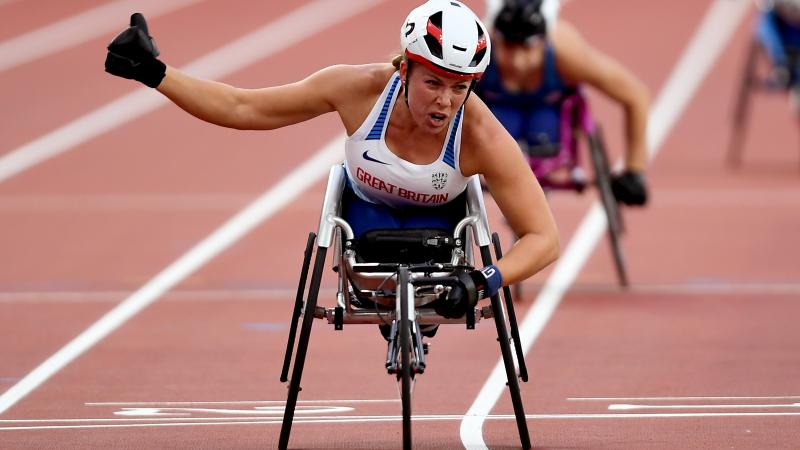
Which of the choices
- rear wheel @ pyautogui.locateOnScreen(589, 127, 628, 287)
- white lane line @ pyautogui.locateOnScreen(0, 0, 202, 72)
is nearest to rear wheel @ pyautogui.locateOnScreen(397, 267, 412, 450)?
rear wheel @ pyautogui.locateOnScreen(589, 127, 628, 287)

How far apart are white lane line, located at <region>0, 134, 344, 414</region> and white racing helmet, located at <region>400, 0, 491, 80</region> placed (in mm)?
2722

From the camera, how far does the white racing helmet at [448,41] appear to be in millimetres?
7156

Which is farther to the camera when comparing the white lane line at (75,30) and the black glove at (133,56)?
the white lane line at (75,30)

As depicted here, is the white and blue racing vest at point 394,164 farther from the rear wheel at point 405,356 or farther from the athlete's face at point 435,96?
the rear wheel at point 405,356

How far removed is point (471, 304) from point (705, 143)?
13997mm

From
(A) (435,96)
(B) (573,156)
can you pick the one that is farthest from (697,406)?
(B) (573,156)

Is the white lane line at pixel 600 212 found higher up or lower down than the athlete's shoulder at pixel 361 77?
lower down

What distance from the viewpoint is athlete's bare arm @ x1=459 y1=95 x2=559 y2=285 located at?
7418mm

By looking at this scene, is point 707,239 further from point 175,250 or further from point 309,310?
point 309,310

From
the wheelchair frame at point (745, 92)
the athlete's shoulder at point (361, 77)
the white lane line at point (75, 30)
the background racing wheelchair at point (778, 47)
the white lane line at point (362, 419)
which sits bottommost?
the wheelchair frame at point (745, 92)

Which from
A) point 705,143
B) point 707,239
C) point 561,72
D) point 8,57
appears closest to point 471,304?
point 561,72

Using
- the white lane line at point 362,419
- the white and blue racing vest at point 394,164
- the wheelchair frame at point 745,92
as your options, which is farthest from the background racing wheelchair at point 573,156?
the wheelchair frame at point 745,92

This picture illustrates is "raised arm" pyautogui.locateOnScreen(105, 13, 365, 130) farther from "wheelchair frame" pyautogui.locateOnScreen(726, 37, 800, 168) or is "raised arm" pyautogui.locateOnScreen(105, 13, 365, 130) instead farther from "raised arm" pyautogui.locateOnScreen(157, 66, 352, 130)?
"wheelchair frame" pyautogui.locateOnScreen(726, 37, 800, 168)

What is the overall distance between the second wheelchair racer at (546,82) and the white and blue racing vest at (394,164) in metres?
4.40
